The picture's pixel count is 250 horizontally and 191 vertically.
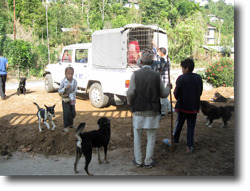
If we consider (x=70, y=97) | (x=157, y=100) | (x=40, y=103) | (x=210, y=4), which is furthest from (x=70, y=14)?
(x=210, y=4)

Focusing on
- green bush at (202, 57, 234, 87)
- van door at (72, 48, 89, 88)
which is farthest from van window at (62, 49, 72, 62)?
green bush at (202, 57, 234, 87)

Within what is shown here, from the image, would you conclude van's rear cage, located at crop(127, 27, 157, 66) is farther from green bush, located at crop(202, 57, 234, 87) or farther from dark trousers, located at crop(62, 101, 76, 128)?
green bush, located at crop(202, 57, 234, 87)

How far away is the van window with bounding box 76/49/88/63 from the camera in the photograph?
364 inches

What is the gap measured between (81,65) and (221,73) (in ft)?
26.8

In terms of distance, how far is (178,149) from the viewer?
199 inches

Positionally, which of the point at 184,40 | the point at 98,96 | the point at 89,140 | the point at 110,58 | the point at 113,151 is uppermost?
the point at 184,40

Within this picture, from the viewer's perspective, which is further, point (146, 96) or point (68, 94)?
point (68, 94)

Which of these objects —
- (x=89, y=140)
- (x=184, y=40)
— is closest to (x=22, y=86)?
(x=89, y=140)

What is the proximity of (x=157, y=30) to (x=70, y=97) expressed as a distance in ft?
13.8

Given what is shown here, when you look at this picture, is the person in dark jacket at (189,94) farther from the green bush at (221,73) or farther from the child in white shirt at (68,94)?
the green bush at (221,73)

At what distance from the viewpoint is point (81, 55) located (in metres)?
9.45

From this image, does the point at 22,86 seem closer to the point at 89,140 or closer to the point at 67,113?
the point at 67,113

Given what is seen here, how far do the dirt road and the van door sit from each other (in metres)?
1.95

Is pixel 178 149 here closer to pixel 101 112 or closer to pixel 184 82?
pixel 184 82
